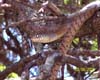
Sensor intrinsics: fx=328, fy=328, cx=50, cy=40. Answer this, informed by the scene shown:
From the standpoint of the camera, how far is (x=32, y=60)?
5.35ft

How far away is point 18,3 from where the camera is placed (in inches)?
69.4

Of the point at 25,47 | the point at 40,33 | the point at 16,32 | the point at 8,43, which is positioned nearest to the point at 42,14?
the point at 40,33

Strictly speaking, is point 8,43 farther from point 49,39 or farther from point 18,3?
point 49,39

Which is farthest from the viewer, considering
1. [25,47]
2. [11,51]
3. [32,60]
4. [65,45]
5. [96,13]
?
[11,51]

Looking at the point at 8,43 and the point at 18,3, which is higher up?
the point at 18,3

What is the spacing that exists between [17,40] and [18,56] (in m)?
0.11

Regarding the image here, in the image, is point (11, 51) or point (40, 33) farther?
point (11, 51)

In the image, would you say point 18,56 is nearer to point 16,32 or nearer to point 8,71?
point 16,32

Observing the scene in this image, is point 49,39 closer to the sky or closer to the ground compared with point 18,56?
closer to the sky

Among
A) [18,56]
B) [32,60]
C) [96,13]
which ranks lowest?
[18,56]

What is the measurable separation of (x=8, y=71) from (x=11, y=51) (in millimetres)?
479

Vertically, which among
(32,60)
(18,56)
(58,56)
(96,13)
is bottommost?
(18,56)

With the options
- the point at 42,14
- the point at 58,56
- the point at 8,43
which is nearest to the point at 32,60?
the point at 42,14

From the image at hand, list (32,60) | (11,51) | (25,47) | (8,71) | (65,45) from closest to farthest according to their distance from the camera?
1. (65,45)
2. (32,60)
3. (8,71)
4. (25,47)
5. (11,51)
